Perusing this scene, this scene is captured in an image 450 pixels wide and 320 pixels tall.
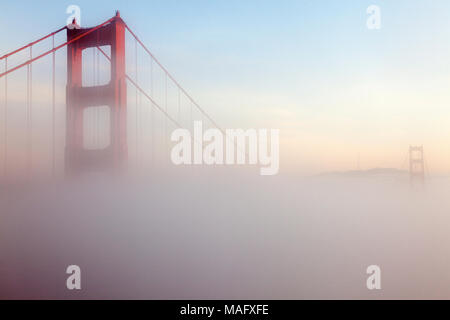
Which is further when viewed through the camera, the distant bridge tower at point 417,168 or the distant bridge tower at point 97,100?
the distant bridge tower at point 417,168

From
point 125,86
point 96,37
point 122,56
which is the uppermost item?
point 96,37

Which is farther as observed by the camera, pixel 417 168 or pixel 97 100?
pixel 417 168

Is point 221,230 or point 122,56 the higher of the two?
point 122,56

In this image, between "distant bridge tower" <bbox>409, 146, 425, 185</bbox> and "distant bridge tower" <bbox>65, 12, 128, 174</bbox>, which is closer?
"distant bridge tower" <bbox>65, 12, 128, 174</bbox>

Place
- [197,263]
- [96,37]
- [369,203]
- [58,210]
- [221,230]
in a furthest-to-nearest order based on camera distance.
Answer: [369,203], [96,37], [221,230], [58,210], [197,263]

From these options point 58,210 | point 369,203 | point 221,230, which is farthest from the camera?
point 369,203
